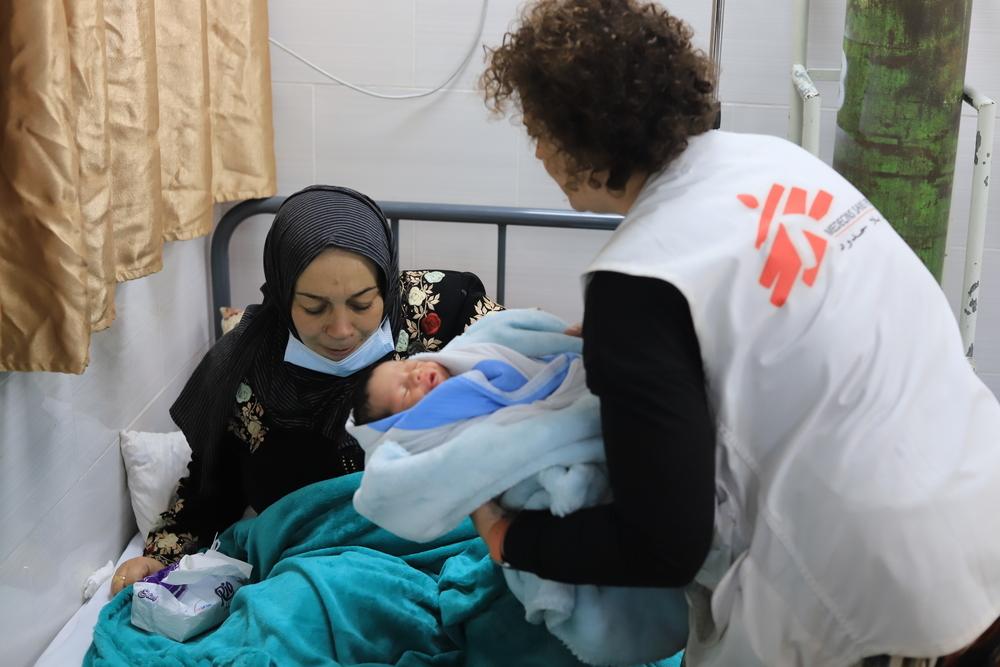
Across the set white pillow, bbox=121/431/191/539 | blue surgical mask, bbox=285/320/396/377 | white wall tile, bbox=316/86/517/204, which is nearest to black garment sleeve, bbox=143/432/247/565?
white pillow, bbox=121/431/191/539

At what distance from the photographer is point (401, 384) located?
149cm

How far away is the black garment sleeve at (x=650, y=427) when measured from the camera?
3.54 feet

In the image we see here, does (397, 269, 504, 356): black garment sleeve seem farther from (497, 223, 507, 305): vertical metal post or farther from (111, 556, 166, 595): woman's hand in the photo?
(111, 556, 166, 595): woman's hand

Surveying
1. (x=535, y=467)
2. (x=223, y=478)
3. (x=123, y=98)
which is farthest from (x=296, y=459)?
(x=535, y=467)

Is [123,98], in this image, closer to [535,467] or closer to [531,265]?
[535,467]

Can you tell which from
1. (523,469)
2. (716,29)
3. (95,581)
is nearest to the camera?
(523,469)

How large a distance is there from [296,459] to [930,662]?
1.16 metres

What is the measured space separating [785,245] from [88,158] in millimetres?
1007

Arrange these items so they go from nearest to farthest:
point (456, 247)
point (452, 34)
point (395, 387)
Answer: point (395, 387), point (452, 34), point (456, 247)

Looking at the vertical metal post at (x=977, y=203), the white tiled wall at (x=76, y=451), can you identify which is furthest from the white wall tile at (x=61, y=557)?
the vertical metal post at (x=977, y=203)

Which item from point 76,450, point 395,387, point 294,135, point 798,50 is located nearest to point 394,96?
point 294,135

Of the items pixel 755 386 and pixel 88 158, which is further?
pixel 88 158

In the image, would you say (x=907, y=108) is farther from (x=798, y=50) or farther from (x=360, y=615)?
(x=360, y=615)

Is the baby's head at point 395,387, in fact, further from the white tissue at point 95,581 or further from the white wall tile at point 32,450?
the white tissue at point 95,581
